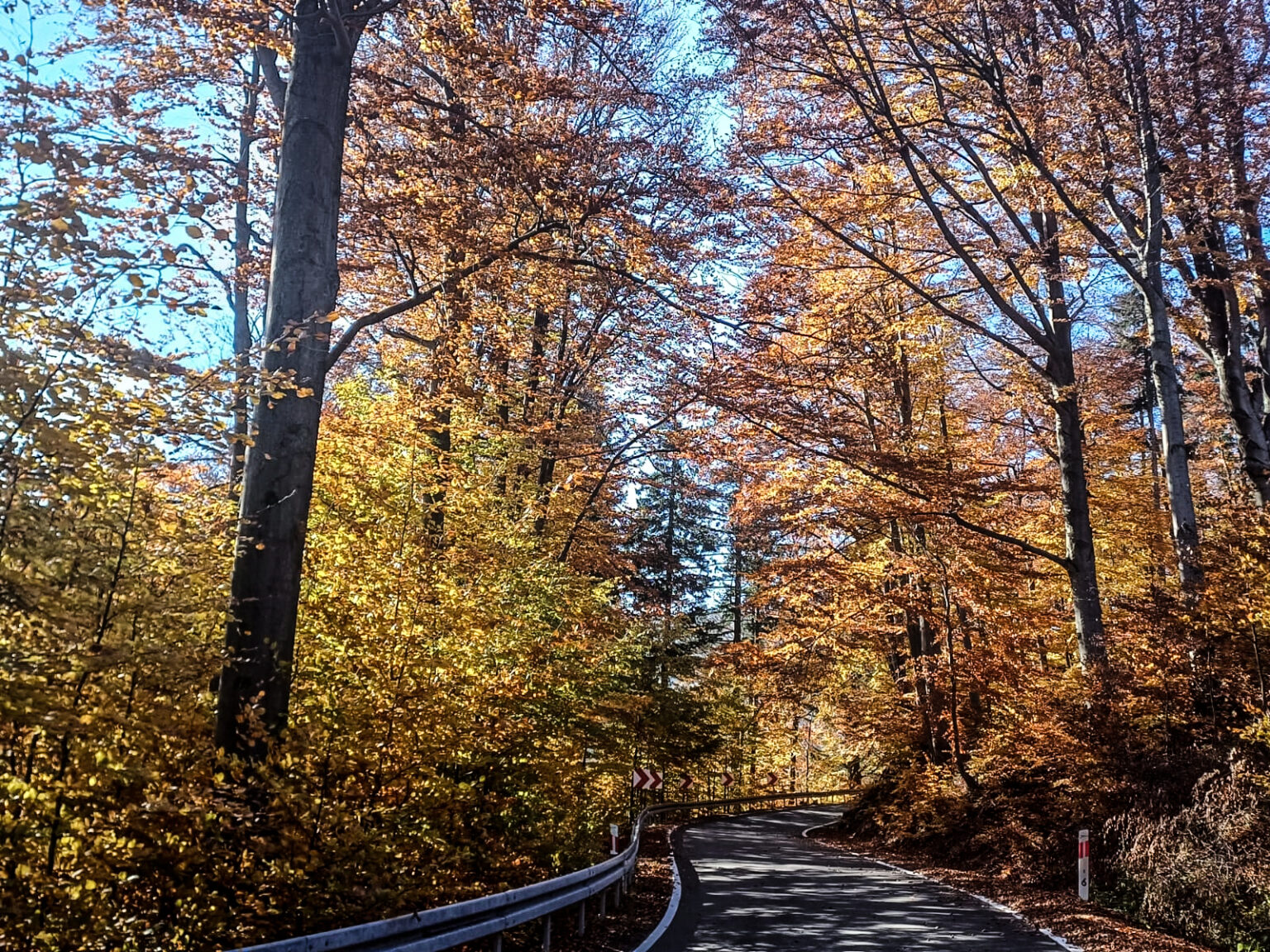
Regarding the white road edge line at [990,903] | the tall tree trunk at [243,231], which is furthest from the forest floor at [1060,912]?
the tall tree trunk at [243,231]

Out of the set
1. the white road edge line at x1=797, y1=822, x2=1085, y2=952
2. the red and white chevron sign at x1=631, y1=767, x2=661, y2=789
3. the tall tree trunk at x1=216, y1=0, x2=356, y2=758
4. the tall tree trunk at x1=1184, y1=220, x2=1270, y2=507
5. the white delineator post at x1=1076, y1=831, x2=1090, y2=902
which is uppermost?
the tall tree trunk at x1=1184, y1=220, x2=1270, y2=507

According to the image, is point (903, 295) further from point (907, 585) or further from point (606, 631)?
point (606, 631)

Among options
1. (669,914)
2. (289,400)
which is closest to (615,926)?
(669,914)

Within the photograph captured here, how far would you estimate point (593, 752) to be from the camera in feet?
55.8

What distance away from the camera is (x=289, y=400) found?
729 cm

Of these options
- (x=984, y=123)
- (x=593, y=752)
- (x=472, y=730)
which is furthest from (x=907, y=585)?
(x=472, y=730)

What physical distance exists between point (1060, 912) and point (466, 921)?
7990 mm

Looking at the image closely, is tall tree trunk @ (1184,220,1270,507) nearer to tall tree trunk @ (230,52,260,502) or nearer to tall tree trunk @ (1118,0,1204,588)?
tall tree trunk @ (1118,0,1204,588)

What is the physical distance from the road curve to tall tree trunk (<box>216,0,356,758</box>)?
4907mm

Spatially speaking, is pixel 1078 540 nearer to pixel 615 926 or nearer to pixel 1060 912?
pixel 1060 912

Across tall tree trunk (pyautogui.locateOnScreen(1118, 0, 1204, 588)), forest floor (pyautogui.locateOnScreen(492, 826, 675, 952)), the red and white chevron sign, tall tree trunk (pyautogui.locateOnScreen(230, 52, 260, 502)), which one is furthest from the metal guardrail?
tall tree trunk (pyautogui.locateOnScreen(1118, 0, 1204, 588))

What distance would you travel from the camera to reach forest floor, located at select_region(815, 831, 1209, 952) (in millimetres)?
9094

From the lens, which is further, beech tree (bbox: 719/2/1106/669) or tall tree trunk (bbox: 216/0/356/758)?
beech tree (bbox: 719/2/1106/669)

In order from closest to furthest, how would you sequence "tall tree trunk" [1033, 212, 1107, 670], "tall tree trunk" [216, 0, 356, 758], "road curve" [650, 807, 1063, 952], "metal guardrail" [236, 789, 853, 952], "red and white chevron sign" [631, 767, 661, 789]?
1. "metal guardrail" [236, 789, 853, 952]
2. "tall tree trunk" [216, 0, 356, 758]
3. "road curve" [650, 807, 1063, 952]
4. "tall tree trunk" [1033, 212, 1107, 670]
5. "red and white chevron sign" [631, 767, 661, 789]
